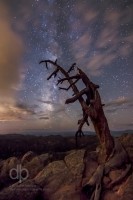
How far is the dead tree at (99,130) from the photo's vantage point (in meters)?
14.3

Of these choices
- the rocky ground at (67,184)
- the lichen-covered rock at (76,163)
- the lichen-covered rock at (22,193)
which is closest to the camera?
the rocky ground at (67,184)

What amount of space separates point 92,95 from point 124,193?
6.49 metres

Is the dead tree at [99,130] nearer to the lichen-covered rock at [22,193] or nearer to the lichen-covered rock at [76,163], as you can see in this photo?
the lichen-covered rock at [76,163]

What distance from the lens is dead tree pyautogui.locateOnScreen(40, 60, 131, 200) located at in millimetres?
14255

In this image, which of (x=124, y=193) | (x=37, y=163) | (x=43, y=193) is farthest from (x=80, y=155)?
(x=37, y=163)

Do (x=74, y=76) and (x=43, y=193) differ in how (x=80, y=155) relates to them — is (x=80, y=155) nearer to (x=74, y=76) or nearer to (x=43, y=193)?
(x=43, y=193)

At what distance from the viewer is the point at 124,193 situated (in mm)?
12508

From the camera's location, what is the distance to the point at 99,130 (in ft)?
51.7
